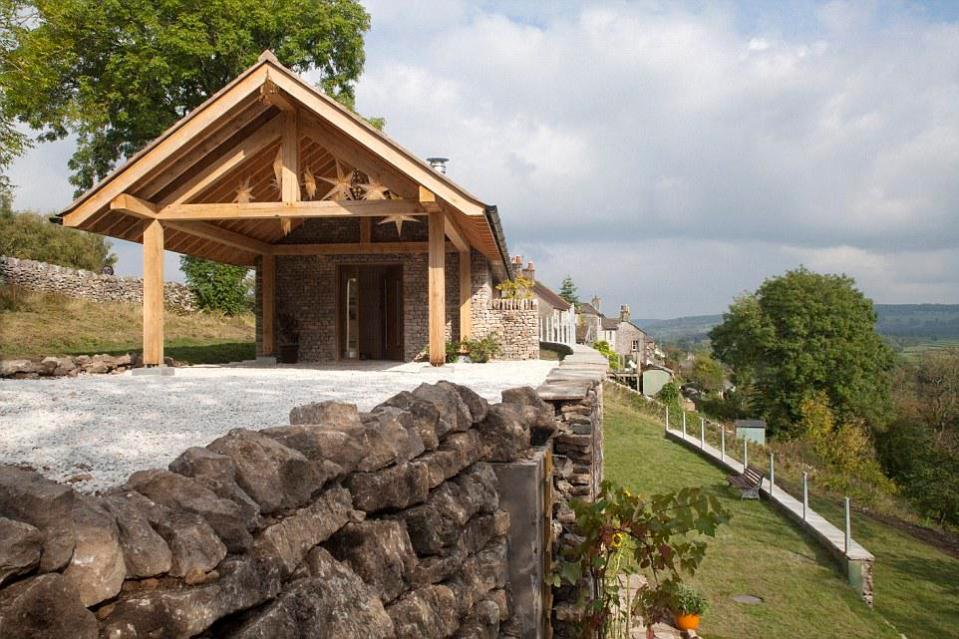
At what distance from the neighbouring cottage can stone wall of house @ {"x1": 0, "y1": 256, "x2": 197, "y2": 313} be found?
7.57 meters

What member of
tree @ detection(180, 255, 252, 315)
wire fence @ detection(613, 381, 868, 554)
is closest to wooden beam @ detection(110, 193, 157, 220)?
wire fence @ detection(613, 381, 868, 554)

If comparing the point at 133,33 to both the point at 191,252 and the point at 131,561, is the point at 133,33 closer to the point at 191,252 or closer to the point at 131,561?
the point at 191,252

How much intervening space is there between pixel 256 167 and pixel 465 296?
15.4ft

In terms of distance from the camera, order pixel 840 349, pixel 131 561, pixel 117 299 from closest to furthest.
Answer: pixel 131 561 → pixel 117 299 → pixel 840 349

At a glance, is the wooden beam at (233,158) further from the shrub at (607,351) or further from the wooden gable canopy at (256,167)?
the shrub at (607,351)

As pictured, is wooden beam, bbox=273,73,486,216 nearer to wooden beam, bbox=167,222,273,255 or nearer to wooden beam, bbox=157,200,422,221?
wooden beam, bbox=157,200,422,221

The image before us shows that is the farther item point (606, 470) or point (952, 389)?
point (952, 389)

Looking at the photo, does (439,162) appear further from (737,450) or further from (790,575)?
(737,450)

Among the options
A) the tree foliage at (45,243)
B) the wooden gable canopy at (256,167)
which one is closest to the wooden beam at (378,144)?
the wooden gable canopy at (256,167)

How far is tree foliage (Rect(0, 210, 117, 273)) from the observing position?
973 inches

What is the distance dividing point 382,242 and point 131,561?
1353 centimetres

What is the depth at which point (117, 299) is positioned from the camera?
73.8 ft

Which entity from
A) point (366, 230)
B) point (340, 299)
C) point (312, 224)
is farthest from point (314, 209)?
point (340, 299)

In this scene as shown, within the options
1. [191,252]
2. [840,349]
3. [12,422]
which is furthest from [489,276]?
[840,349]
